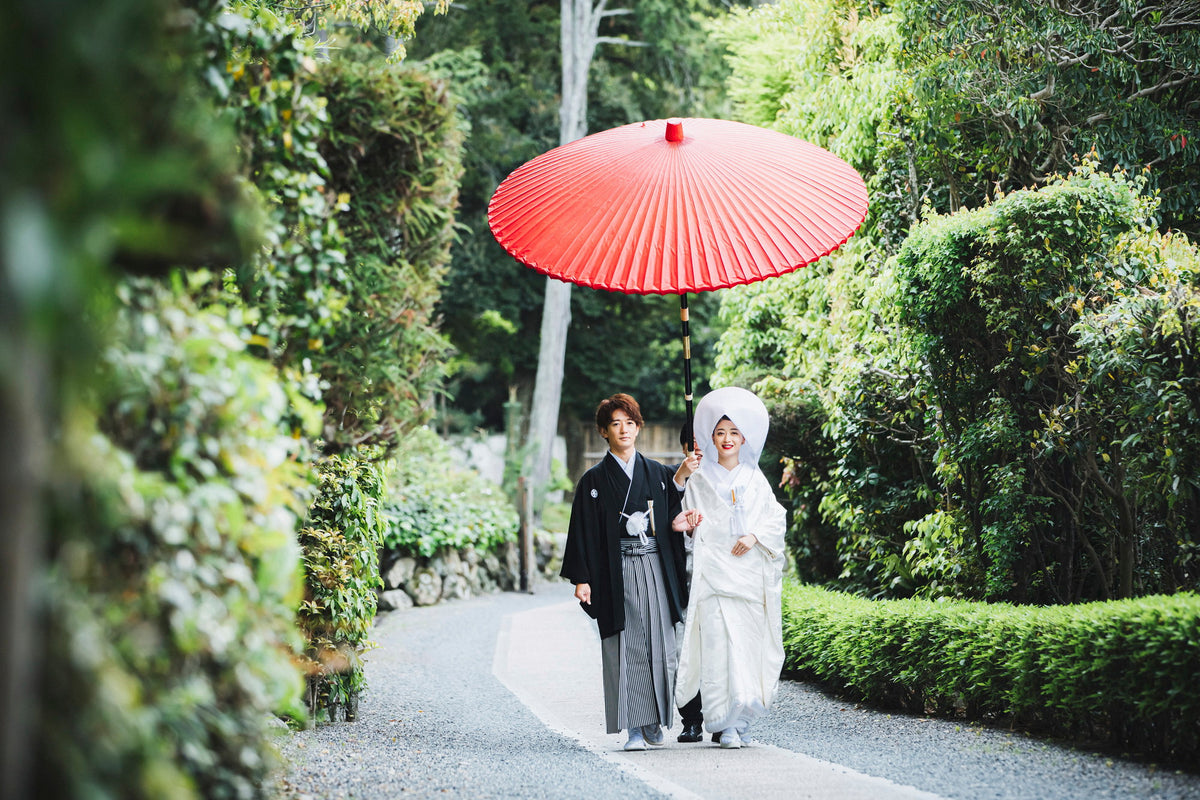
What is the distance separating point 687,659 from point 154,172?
3.92 meters

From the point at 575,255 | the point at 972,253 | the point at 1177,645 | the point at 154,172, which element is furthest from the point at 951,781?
the point at 154,172

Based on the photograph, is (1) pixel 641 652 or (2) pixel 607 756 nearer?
(2) pixel 607 756

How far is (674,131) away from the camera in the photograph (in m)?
4.63

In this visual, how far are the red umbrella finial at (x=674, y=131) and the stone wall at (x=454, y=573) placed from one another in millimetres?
7354

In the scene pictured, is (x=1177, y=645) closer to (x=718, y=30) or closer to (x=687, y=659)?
(x=687, y=659)

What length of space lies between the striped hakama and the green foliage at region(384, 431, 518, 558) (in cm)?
595

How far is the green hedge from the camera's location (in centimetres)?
377

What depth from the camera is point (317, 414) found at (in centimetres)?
263

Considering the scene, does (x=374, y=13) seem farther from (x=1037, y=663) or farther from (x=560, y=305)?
(x=560, y=305)

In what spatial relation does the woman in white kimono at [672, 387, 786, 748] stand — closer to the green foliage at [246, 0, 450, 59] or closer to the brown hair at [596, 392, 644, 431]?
the brown hair at [596, 392, 644, 431]

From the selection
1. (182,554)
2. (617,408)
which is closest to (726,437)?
(617,408)

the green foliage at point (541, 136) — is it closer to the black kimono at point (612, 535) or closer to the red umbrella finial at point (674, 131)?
the red umbrella finial at point (674, 131)

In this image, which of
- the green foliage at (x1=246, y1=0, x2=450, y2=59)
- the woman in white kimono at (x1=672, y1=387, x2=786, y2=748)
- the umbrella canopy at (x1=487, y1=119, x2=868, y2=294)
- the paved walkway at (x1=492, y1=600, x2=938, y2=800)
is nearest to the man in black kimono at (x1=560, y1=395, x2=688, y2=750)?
the woman in white kimono at (x1=672, y1=387, x2=786, y2=748)

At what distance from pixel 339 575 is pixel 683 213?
2.41 m
